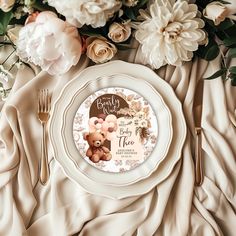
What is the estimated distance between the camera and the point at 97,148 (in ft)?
3.61

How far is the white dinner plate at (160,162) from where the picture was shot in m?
1.07

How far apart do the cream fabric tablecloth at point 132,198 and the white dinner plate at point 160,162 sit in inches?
0.7

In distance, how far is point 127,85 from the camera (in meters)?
1.14

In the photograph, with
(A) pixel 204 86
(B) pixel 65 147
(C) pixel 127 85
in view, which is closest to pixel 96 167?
(B) pixel 65 147

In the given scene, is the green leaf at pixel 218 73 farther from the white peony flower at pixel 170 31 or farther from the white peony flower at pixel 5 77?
the white peony flower at pixel 5 77

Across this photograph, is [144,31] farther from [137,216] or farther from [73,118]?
[137,216]

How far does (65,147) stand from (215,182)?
14.8 inches

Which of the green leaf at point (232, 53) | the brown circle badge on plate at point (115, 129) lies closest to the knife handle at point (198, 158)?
the brown circle badge on plate at point (115, 129)

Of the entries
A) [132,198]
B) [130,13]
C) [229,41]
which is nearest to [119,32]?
[130,13]

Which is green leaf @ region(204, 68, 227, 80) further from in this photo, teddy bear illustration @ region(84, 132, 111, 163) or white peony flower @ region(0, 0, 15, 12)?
white peony flower @ region(0, 0, 15, 12)

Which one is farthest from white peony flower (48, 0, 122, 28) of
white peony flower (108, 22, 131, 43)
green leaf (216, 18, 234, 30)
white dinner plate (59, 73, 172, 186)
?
green leaf (216, 18, 234, 30)

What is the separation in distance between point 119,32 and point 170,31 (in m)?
0.13

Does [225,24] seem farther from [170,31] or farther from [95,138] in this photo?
[95,138]

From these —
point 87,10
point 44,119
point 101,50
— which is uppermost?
point 87,10
